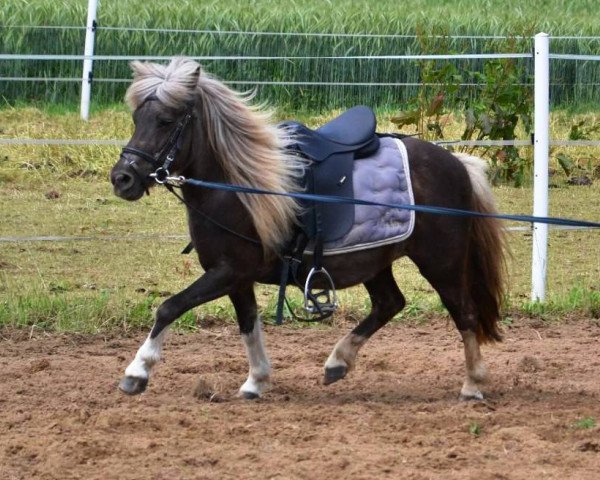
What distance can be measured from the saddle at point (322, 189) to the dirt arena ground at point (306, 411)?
64cm

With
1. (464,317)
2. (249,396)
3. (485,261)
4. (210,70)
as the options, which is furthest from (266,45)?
(249,396)

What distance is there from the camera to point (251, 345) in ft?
20.2

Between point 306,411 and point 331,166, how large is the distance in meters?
1.20

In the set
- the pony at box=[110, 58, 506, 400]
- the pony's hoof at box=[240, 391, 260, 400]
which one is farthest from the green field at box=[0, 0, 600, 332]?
the pony's hoof at box=[240, 391, 260, 400]

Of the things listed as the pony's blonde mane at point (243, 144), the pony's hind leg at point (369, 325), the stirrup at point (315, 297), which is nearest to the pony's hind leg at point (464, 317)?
the pony's hind leg at point (369, 325)

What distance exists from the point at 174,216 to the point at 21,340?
4.07 meters

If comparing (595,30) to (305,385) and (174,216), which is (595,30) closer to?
(174,216)

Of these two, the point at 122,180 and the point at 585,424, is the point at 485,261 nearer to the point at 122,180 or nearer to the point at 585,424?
the point at 585,424

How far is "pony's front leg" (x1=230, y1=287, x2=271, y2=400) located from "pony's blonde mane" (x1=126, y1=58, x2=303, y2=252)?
1.35 feet

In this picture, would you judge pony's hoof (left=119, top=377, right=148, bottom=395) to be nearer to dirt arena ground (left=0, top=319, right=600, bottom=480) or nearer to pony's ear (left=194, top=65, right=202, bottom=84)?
dirt arena ground (left=0, top=319, right=600, bottom=480)

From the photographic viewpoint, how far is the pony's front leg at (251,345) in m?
6.11

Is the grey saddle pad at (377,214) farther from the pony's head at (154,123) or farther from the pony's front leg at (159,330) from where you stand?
the pony's head at (154,123)

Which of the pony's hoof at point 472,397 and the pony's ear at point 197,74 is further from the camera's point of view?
the pony's hoof at point 472,397

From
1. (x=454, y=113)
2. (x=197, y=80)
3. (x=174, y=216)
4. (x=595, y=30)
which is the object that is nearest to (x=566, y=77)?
(x=595, y=30)
